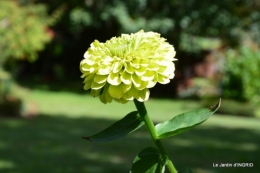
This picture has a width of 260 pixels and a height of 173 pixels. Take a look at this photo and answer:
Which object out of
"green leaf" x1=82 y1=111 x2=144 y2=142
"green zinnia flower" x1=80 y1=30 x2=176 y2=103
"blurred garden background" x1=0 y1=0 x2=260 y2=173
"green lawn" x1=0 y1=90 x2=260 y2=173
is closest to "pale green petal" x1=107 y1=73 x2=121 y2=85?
"green zinnia flower" x1=80 y1=30 x2=176 y2=103

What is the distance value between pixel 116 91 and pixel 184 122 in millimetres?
151

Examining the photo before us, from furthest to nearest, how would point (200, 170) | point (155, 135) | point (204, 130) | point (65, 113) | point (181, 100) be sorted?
point (181, 100) < point (65, 113) < point (204, 130) < point (200, 170) < point (155, 135)

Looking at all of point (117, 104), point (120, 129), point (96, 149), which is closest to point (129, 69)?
point (120, 129)

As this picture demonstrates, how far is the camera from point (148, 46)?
103 cm

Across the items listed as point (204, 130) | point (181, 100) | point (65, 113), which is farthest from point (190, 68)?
point (204, 130)

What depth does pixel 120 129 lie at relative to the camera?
1.04 m

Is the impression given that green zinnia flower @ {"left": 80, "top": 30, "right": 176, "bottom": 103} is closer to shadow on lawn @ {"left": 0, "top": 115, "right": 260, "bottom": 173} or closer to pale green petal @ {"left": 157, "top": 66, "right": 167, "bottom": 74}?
pale green petal @ {"left": 157, "top": 66, "right": 167, "bottom": 74}

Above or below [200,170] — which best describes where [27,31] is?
above

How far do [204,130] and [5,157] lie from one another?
425 cm

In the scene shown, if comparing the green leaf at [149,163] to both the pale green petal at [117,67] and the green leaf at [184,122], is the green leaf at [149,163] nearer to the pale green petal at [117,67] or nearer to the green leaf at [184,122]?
the green leaf at [184,122]

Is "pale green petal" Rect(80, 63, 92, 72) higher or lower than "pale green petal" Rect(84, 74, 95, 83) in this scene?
higher

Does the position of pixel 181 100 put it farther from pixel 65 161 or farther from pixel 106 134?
pixel 106 134

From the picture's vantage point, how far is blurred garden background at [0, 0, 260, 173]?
23.8ft

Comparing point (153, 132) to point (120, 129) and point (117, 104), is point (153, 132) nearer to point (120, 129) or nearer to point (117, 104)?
point (120, 129)
